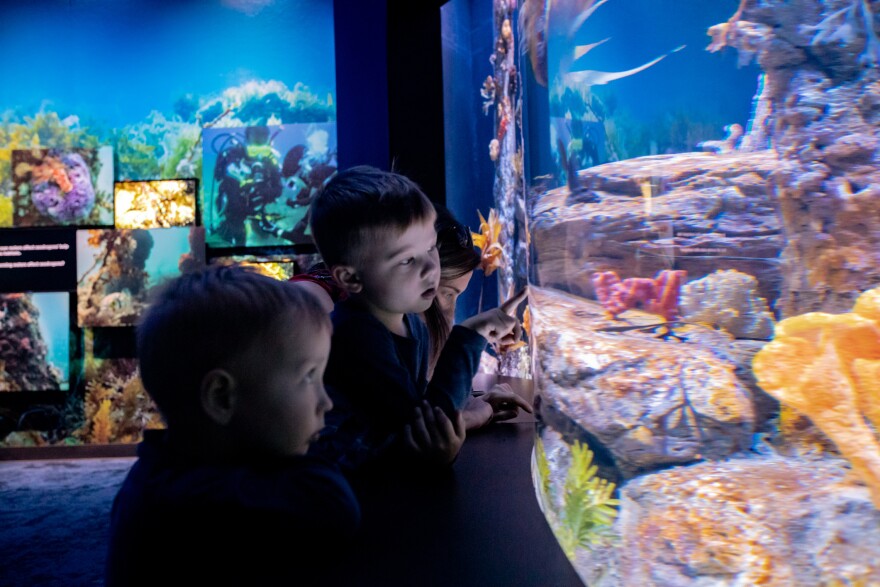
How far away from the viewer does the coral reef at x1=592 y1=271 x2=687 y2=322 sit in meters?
0.55

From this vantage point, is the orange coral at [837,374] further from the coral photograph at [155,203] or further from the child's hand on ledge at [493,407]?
the coral photograph at [155,203]

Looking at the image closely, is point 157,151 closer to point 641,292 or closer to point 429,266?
point 429,266

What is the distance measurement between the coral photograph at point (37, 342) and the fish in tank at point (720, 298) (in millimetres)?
5872

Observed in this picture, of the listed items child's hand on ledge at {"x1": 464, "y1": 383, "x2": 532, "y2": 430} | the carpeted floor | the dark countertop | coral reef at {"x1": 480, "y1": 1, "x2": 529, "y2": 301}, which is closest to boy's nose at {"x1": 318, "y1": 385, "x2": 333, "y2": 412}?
the dark countertop

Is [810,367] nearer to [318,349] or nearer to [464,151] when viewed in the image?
[318,349]

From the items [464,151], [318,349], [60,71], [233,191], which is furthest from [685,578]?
[60,71]

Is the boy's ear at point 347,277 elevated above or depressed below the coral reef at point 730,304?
above

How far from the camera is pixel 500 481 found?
31.8 inches

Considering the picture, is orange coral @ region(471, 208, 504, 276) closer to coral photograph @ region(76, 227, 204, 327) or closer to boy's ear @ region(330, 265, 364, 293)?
boy's ear @ region(330, 265, 364, 293)

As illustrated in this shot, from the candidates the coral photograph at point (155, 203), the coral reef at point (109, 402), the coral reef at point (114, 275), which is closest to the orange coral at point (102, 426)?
the coral reef at point (109, 402)

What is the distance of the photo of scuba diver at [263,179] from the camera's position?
570cm

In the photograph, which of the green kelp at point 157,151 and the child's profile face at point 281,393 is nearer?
the child's profile face at point 281,393

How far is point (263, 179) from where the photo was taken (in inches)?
226

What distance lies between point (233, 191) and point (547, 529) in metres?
5.50
